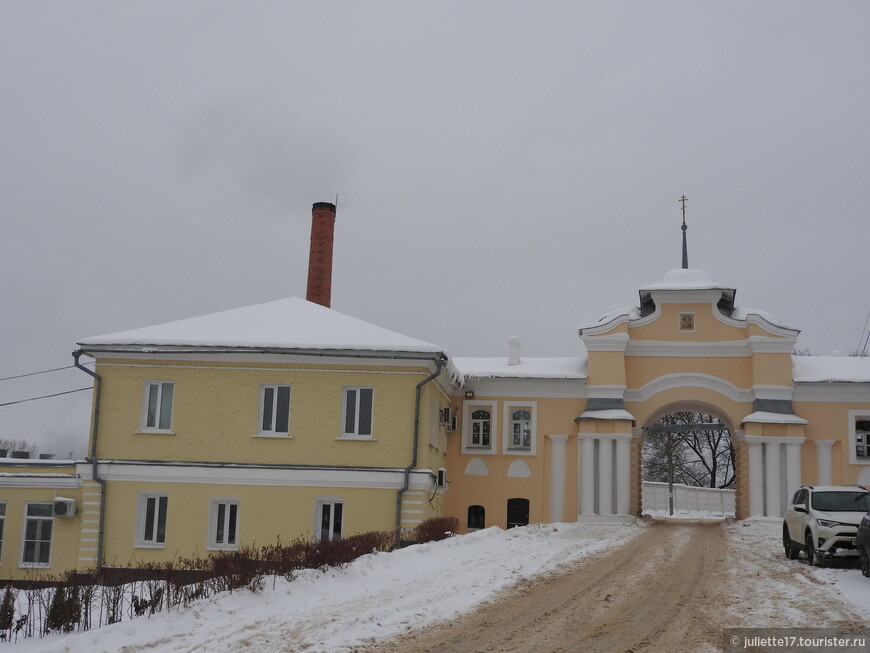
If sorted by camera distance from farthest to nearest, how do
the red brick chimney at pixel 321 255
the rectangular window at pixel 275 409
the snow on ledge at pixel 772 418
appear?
the red brick chimney at pixel 321 255
the snow on ledge at pixel 772 418
the rectangular window at pixel 275 409

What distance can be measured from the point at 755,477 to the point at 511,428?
775 centimetres

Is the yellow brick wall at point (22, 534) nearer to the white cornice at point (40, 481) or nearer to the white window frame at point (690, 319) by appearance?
the white cornice at point (40, 481)

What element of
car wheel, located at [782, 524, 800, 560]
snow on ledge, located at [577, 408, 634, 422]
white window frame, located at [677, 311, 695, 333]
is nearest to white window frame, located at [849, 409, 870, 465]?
white window frame, located at [677, 311, 695, 333]

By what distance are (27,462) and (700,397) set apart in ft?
67.4

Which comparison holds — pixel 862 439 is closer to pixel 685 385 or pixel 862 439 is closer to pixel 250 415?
pixel 685 385

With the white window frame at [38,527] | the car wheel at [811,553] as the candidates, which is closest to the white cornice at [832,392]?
the car wheel at [811,553]

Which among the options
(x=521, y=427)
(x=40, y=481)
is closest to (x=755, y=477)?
(x=521, y=427)

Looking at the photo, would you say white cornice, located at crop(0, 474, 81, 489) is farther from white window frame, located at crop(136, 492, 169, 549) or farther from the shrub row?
the shrub row

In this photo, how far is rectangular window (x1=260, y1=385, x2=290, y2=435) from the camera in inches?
966

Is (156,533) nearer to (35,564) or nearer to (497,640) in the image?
(35,564)

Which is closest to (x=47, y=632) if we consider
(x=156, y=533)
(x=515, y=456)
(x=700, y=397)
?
(x=156, y=533)

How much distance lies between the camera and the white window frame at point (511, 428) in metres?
30.7

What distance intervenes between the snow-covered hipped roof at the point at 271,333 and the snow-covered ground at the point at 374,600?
6.47 metres

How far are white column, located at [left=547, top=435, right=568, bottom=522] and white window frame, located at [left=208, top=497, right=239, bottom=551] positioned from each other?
1093 cm
